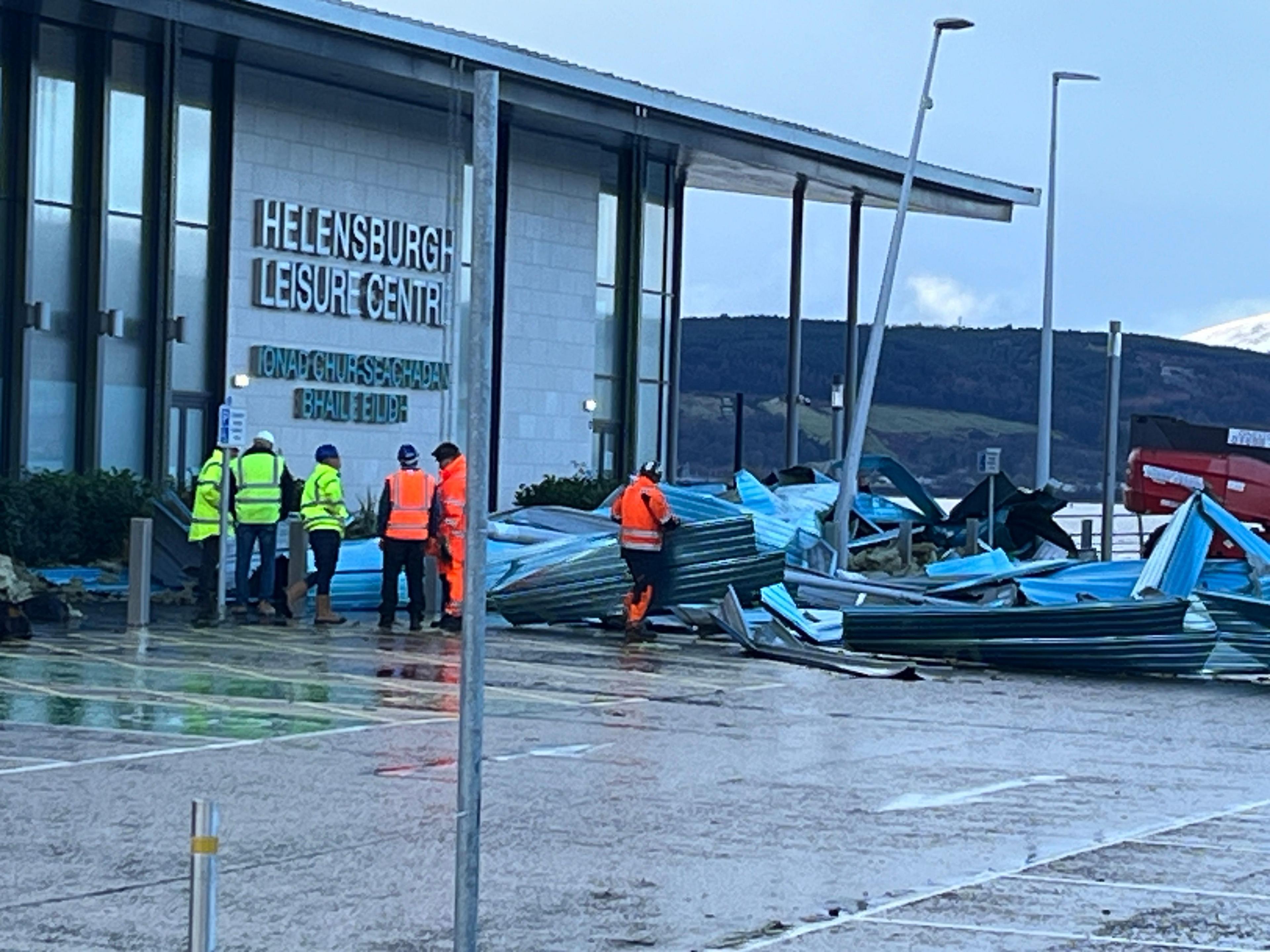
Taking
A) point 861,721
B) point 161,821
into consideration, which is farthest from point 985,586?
A: point 161,821

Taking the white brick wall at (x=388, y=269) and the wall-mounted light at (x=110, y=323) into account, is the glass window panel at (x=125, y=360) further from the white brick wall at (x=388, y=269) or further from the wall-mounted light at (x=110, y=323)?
the white brick wall at (x=388, y=269)

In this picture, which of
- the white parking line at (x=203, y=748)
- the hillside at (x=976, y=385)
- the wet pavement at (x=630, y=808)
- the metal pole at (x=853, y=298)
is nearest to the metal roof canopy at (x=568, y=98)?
the metal pole at (x=853, y=298)

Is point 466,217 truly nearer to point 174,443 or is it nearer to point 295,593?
point 174,443

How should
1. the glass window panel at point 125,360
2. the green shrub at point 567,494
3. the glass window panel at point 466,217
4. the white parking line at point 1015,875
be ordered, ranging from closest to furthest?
the white parking line at point 1015,875 → the glass window panel at point 125,360 → the glass window panel at point 466,217 → the green shrub at point 567,494

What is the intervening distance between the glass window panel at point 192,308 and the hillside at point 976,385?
79.2 metres

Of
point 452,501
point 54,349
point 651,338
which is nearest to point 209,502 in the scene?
point 452,501

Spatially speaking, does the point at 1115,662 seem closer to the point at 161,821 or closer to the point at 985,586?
the point at 985,586

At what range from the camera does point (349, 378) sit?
116 feet

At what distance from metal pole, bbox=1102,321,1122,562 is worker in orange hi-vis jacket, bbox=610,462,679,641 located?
12124 mm

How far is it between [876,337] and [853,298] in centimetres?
1496

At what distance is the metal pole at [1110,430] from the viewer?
1302 inches

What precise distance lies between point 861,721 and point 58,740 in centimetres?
546

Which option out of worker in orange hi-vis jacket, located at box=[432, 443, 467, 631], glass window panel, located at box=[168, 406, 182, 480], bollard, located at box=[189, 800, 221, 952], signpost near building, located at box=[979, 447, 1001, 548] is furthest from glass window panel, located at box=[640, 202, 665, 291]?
bollard, located at box=[189, 800, 221, 952]

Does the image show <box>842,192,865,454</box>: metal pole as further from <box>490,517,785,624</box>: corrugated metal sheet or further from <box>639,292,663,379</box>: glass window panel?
<box>490,517,785,624</box>: corrugated metal sheet
